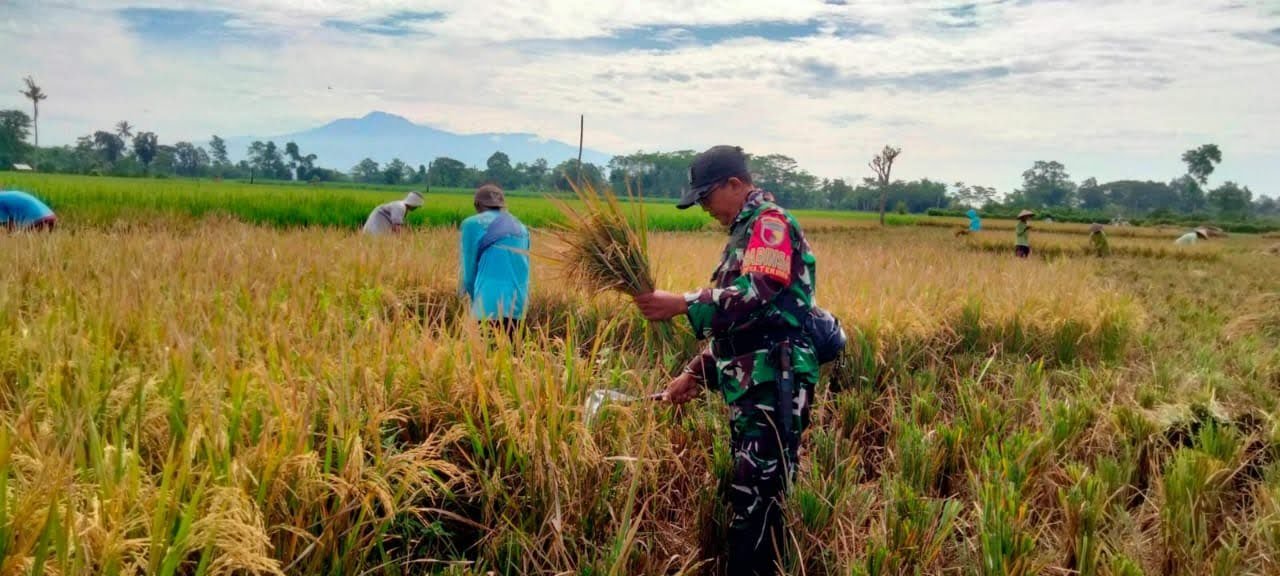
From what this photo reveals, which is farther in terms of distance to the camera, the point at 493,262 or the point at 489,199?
the point at 489,199

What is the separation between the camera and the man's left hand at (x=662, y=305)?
246cm

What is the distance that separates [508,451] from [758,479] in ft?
2.95

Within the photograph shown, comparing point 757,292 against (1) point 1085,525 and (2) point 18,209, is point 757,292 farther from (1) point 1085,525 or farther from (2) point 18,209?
(2) point 18,209

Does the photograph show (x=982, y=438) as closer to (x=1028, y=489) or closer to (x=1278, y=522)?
(x=1028, y=489)

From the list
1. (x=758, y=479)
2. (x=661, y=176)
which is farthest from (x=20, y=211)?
(x=661, y=176)

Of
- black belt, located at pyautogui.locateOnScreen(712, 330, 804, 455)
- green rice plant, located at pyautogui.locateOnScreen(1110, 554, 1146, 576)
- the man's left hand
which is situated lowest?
green rice plant, located at pyautogui.locateOnScreen(1110, 554, 1146, 576)

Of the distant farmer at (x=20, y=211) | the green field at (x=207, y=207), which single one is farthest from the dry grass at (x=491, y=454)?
the green field at (x=207, y=207)

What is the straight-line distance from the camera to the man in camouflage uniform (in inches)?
94.7

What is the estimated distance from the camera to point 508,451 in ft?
7.36

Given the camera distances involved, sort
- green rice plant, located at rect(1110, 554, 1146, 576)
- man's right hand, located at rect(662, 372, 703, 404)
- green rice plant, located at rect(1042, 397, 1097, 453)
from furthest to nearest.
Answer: green rice plant, located at rect(1042, 397, 1097, 453), man's right hand, located at rect(662, 372, 703, 404), green rice plant, located at rect(1110, 554, 1146, 576)

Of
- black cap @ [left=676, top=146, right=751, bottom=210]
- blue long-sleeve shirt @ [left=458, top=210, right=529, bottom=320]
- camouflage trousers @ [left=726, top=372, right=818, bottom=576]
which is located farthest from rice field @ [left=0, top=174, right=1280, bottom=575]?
black cap @ [left=676, top=146, right=751, bottom=210]

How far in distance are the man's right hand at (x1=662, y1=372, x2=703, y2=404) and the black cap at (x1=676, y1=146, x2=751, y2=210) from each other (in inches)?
30.1

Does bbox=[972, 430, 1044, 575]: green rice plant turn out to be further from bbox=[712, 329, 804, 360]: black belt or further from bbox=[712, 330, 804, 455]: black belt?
bbox=[712, 329, 804, 360]: black belt

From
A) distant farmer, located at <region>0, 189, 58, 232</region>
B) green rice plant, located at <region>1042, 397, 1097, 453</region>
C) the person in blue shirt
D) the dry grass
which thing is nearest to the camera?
the dry grass
